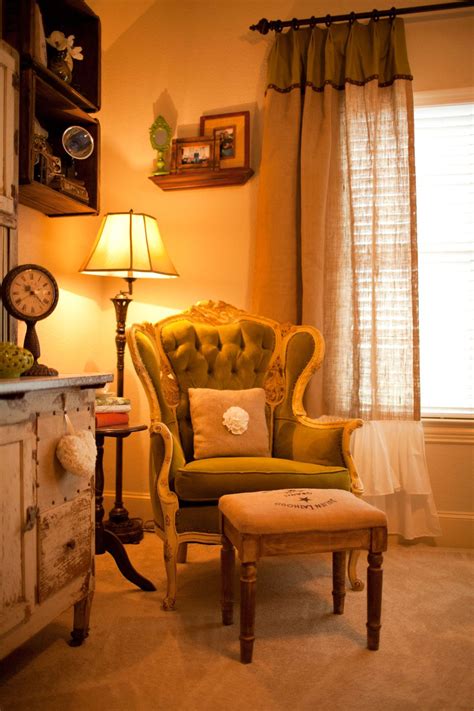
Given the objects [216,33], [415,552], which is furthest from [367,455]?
[216,33]

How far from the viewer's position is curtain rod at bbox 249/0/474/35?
3.09m

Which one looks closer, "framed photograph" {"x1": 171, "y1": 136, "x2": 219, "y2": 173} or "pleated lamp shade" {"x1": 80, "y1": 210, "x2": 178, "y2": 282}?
"pleated lamp shade" {"x1": 80, "y1": 210, "x2": 178, "y2": 282}

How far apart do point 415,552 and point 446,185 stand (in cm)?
192

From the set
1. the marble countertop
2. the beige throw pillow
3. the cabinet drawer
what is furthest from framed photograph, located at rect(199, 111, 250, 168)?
the cabinet drawer

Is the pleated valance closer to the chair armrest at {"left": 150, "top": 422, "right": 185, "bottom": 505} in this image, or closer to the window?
the window

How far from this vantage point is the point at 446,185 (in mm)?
3295

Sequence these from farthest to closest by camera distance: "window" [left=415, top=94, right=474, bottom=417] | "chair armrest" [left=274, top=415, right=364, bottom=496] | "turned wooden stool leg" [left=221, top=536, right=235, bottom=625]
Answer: "window" [left=415, top=94, right=474, bottom=417], "chair armrest" [left=274, top=415, right=364, bottom=496], "turned wooden stool leg" [left=221, top=536, right=235, bottom=625]

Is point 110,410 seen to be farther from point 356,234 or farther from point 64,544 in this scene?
point 356,234

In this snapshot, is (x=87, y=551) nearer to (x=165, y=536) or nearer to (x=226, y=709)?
(x=165, y=536)

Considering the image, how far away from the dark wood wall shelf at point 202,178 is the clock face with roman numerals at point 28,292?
145 centimetres

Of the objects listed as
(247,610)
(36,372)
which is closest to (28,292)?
(36,372)

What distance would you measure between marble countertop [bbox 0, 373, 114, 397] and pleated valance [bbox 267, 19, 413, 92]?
2.09 m

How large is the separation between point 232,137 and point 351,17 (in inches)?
33.3

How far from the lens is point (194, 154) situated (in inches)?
135
